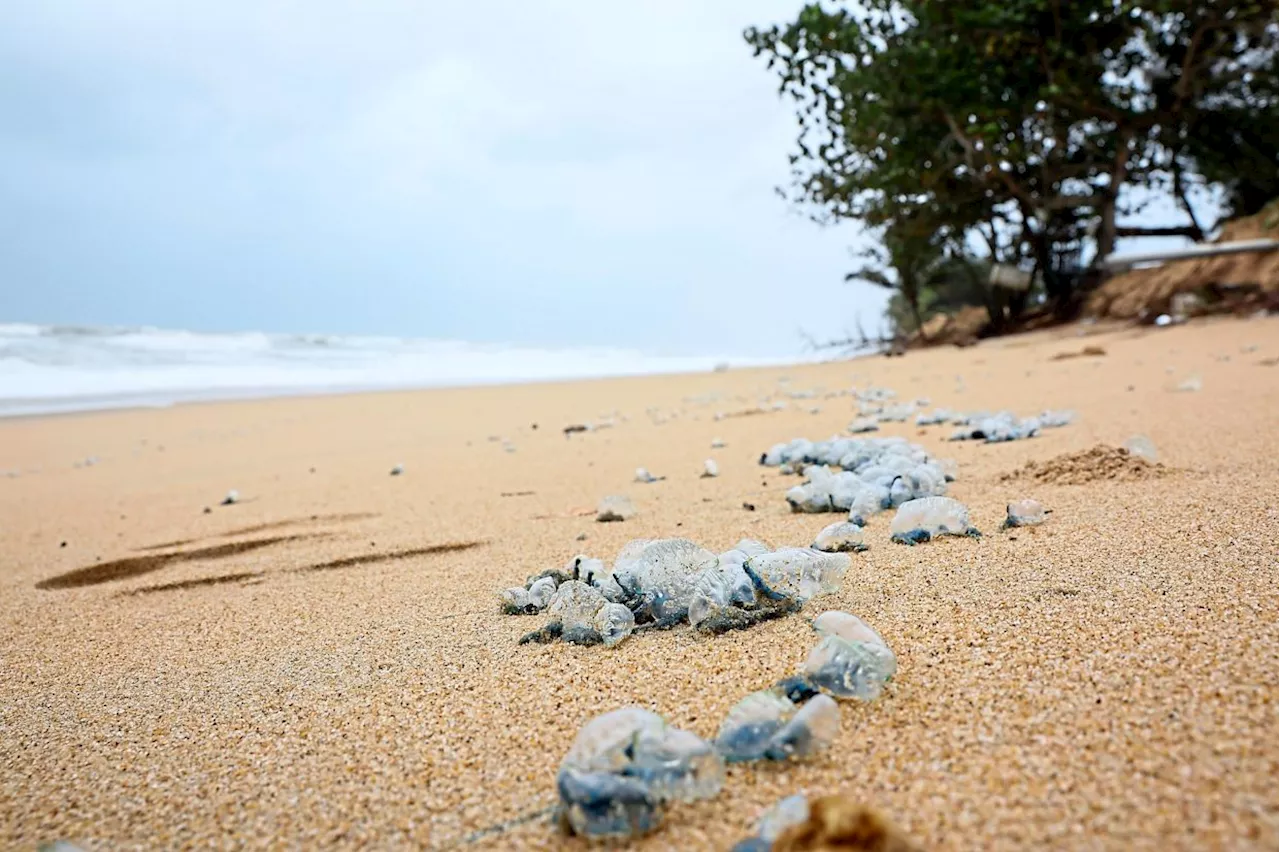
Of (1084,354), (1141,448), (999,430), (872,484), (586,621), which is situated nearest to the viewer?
(586,621)

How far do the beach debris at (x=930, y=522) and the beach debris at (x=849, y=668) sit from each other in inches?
23.6

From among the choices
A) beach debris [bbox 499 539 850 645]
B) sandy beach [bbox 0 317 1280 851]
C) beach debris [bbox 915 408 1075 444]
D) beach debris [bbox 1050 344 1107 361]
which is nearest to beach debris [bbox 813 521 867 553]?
sandy beach [bbox 0 317 1280 851]

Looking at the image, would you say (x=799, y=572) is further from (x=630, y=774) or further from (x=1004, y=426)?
(x=1004, y=426)

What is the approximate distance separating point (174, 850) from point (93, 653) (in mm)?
796

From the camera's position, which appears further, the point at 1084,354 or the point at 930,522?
the point at 1084,354

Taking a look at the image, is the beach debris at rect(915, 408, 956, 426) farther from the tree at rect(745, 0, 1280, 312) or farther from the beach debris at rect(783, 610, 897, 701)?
the tree at rect(745, 0, 1280, 312)

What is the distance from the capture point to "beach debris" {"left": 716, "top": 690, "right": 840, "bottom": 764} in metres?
0.75

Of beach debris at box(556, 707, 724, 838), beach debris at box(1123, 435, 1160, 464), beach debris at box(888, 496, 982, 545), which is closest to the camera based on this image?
beach debris at box(556, 707, 724, 838)

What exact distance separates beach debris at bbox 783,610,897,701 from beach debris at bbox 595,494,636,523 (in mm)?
1227

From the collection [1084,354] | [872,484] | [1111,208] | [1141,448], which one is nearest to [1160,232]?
[1111,208]

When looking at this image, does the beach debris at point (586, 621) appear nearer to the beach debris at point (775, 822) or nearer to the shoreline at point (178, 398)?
the beach debris at point (775, 822)

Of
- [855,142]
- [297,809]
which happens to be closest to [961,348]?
[855,142]

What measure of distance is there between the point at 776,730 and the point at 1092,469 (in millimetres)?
1421

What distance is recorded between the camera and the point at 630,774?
0.71m
